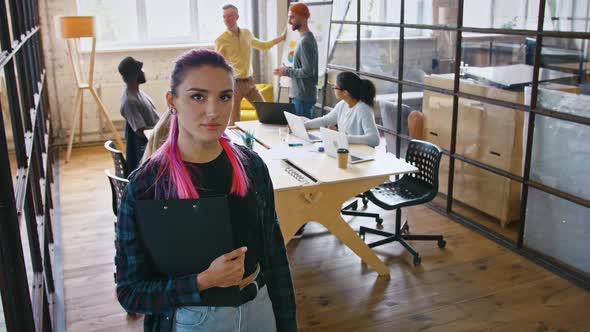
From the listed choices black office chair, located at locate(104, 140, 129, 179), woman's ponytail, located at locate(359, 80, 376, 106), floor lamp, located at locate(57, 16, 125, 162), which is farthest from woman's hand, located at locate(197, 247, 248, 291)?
floor lamp, located at locate(57, 16, 125, 162)

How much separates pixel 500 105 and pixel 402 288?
1.50 m

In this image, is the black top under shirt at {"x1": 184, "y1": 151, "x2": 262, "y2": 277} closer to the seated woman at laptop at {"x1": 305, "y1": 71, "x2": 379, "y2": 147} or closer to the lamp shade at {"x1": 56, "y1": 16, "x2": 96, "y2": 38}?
the seated woman at laptop at {"x1": 305, "y1": 71, "x2": 379, "y2": 147}

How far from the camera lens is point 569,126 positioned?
11.7ft

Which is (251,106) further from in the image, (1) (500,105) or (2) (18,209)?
(2) (18,209)

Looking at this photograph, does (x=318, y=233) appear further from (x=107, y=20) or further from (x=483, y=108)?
(x=107, y=20)

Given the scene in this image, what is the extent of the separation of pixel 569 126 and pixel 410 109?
1649 mm

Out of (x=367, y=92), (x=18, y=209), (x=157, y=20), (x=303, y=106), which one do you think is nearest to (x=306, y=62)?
(x=303, y=106)

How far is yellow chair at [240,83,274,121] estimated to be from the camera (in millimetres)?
6520

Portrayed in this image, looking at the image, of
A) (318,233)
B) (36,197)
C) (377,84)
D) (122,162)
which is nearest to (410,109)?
(377,84)

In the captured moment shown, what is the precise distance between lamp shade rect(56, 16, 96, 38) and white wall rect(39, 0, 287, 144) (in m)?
0.78

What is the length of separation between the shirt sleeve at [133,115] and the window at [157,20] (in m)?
3.34

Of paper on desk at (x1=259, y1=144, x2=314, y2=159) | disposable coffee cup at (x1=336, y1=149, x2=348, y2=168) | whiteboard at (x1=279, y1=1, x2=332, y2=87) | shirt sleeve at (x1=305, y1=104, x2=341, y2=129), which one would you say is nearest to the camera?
disposable coffee cup at (x1=336, y1=149, x2=348, y2=168)

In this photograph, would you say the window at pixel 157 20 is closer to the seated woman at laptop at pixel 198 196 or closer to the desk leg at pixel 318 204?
the desk leg at pixel 318 204

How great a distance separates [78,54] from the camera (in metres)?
6.35
